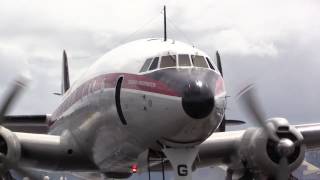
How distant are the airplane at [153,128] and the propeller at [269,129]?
0.09 feet

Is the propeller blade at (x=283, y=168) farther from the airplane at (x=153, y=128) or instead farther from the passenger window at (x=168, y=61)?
the passenger window at (x=168, y=61)

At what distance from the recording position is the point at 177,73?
12.2 m

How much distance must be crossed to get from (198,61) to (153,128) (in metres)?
1.86

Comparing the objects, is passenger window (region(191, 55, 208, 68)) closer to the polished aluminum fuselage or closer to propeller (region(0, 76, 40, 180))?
the polished aluminum fuselage

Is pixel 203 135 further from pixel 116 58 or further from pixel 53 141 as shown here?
pixel 53 141

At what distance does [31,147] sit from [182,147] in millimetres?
5530

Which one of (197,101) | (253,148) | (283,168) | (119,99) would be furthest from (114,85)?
(283,168)

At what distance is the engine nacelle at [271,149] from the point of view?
1523cm

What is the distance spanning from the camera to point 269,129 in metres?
15.2

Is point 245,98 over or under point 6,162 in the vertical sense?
over

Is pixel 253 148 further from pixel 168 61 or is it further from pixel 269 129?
pixel 168 61

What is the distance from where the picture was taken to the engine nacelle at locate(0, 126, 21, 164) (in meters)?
14.9

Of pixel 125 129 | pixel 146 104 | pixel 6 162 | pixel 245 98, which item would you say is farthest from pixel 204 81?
pixel 6 162

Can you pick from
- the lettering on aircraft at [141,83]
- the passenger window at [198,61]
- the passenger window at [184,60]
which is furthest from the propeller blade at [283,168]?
the lettering on aircraft at [141,83]
